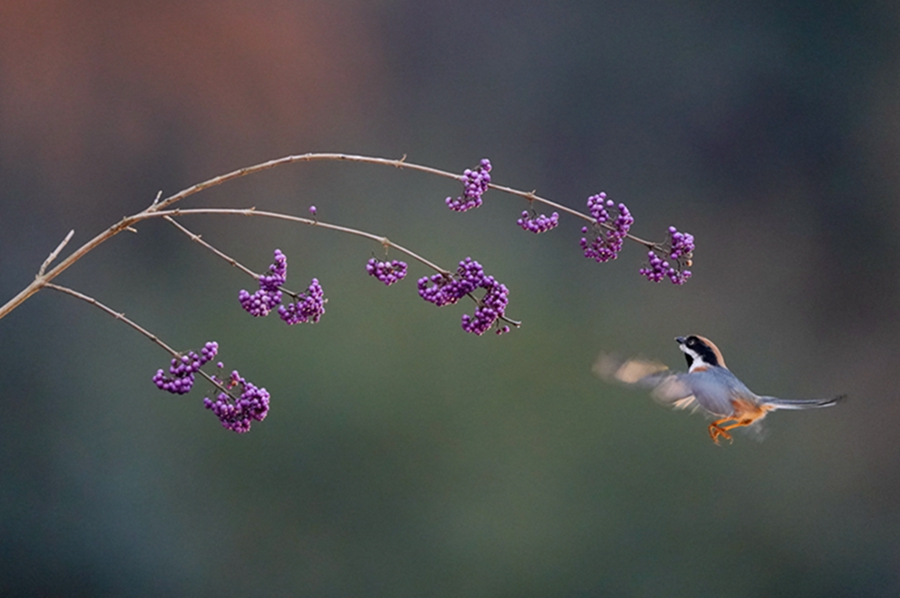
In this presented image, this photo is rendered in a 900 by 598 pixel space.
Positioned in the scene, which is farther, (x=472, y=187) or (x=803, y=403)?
(x=803, y=403)

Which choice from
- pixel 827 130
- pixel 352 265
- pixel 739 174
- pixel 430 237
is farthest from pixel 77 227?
pixel 827 130

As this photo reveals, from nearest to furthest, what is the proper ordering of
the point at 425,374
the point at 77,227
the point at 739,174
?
the point at 77,227 < the point at 425,374 < the point at 739,174

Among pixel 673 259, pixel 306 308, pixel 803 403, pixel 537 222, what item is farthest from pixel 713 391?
pixel 306 308

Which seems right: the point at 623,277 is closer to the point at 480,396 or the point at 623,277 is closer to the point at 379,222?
the point at 480,396

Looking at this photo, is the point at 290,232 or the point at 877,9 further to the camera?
the point at 877,9

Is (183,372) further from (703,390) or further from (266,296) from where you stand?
(703,390)

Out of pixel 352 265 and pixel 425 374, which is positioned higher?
pixel 352 265
